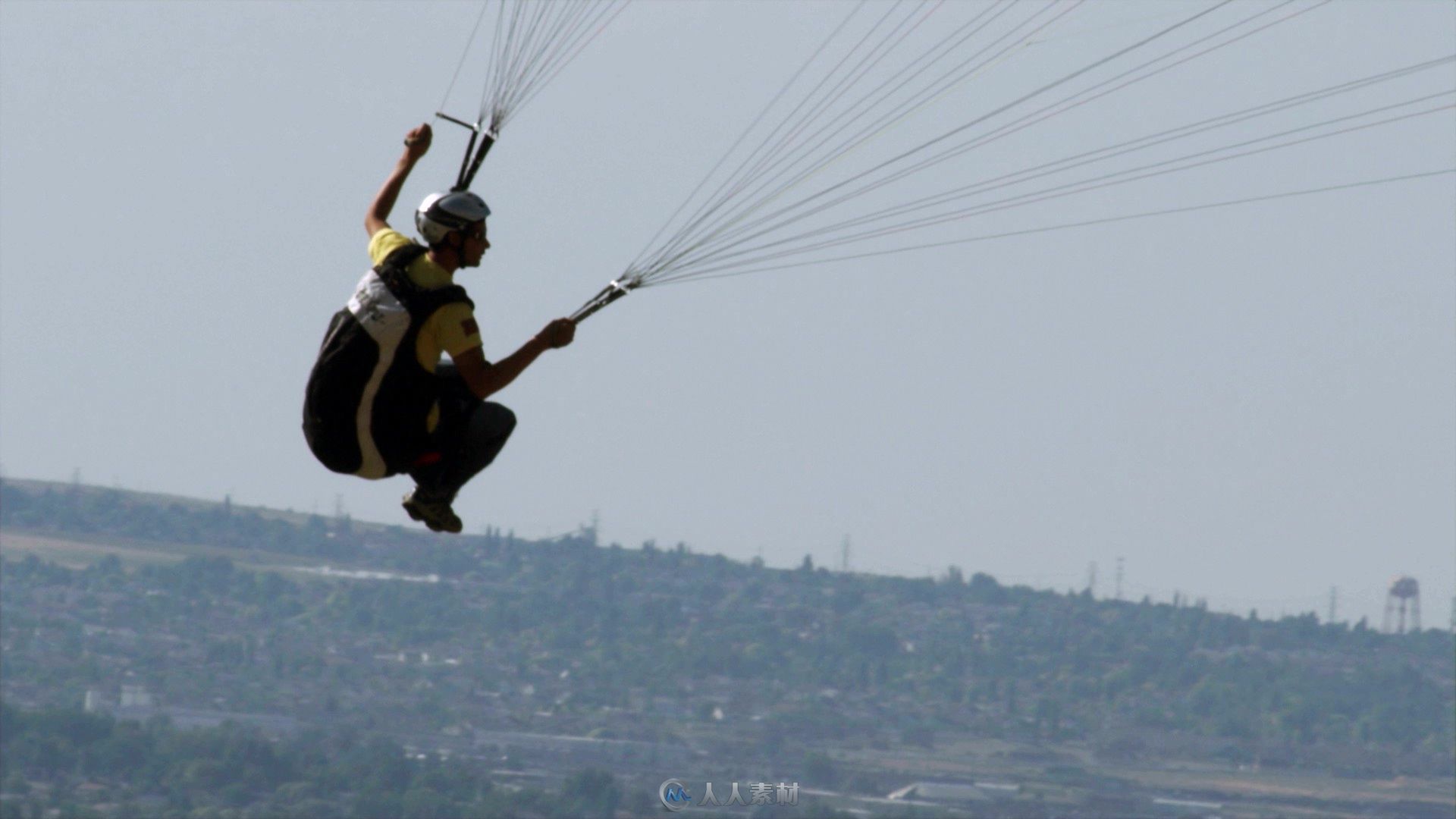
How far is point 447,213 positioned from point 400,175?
168 centimetres

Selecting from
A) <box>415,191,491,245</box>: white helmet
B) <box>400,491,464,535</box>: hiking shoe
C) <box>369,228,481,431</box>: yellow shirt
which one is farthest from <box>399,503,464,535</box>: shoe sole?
<box>415,191,491,245</box>: white helmet

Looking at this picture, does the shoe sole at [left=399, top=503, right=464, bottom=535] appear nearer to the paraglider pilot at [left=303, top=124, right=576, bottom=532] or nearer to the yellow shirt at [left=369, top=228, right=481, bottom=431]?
the paraglider pilot at [left=303, top=124, right=576, bottom=532]

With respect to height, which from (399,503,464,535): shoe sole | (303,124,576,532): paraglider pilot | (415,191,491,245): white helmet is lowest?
(399,503,464,535): shoe sole

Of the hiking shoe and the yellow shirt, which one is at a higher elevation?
the yellow shirt

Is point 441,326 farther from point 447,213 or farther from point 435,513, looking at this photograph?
point 435,513

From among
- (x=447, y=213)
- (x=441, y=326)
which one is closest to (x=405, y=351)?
(x=441, y=326)

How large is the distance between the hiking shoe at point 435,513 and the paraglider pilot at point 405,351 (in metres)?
0.76

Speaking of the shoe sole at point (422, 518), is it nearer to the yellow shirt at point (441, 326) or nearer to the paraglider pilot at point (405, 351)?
the paraglider pilot at point (405, 351)

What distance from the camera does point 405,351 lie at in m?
21.3

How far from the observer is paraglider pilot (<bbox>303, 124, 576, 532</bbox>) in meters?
21.1

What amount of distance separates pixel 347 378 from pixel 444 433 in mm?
1272

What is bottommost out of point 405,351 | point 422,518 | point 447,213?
point 422,518

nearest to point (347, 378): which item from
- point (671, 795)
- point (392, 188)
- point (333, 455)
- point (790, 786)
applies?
point (333, 455)

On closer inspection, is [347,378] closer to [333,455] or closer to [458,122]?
[333,455]
